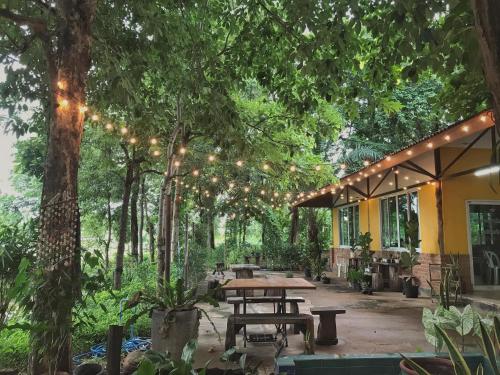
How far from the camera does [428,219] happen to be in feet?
35.3

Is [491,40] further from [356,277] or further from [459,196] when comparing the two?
[356,277]

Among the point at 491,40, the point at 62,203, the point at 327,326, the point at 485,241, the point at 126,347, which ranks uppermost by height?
the point at 491,40

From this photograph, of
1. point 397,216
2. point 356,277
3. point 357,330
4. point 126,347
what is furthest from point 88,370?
point 397,216

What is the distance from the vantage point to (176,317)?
4.78m

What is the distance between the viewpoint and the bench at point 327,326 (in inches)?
233

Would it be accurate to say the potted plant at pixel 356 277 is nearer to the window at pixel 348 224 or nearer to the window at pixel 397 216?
the window at pixel 397 216

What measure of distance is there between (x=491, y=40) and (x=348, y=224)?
54.0ft

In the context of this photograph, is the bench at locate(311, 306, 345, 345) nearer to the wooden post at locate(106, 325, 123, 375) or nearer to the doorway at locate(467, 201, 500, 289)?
the wooden post at locate(106, 325, 123, 375)

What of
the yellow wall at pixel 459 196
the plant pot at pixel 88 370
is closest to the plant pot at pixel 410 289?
the yellow wall at pixel 459 196

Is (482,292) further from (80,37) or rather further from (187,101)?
(80,37)

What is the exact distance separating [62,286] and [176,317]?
1.83 metres

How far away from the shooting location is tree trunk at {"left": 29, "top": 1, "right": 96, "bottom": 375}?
10.2ft

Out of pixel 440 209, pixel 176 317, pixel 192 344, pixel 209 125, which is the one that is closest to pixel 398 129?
pixel 440 209

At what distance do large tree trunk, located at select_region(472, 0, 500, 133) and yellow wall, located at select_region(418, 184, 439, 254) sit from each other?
388 inches
